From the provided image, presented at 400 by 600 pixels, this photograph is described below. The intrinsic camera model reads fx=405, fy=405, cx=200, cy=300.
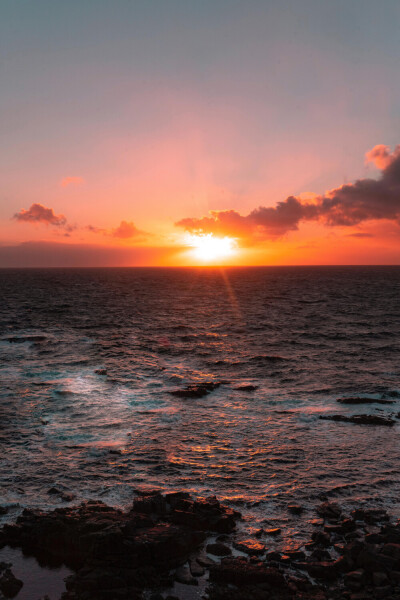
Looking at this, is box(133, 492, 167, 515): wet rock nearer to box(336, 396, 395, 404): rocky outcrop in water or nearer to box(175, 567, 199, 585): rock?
box(175, 567, 199, 585): rock

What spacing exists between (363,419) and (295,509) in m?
8.84

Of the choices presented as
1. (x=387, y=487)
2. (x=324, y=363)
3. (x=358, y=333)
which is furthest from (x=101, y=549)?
(x=358, y=333)

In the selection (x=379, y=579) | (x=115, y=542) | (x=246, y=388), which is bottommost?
(x=246, y=388)

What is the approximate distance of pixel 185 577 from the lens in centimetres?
902

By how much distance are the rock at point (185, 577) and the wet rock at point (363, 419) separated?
39.5ft

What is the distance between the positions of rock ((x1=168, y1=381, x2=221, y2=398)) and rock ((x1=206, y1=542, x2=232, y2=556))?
13.0 metres

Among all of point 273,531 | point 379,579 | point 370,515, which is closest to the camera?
point 379,579

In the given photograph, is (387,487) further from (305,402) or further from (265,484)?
(305,402)

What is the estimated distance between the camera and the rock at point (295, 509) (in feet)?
38.7

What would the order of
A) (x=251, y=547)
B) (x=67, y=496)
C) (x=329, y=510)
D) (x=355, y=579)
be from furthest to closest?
(x=67, y=496)
(x=329, y=510)
(x=251, y=547)
(x=355, y=579)

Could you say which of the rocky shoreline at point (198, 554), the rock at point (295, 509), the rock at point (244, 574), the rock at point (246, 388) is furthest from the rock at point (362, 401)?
the rock at point (244, 574)

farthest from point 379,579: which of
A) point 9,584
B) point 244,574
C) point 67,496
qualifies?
point 67,496

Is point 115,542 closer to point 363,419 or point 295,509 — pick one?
point 295,509

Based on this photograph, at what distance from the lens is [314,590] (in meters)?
8.46
